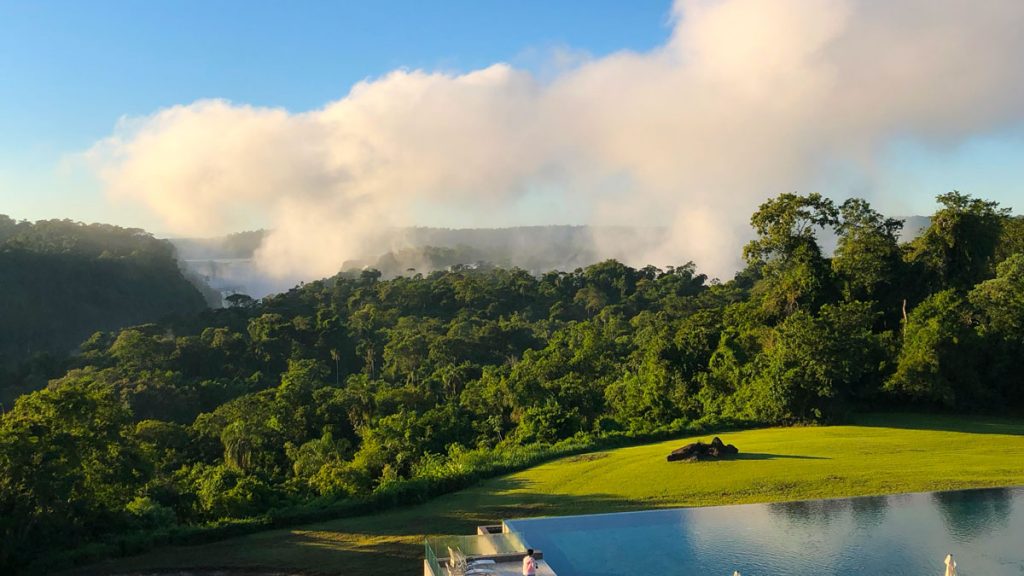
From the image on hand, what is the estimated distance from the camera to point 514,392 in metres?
40.2

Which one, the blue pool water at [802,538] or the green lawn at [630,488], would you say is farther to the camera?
the green lawn at [630,488]

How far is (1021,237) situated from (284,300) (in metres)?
68.1

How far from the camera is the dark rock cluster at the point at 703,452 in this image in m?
24.5

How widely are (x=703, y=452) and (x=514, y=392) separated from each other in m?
16.6

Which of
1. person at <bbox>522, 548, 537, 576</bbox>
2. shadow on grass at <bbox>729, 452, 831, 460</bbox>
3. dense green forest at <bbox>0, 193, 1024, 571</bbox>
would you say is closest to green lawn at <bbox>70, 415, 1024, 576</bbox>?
shadow on grass at <bbox>729, 452, 831, 460</bbox>

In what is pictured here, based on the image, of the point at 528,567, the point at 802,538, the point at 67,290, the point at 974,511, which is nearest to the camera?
the point at 528,567

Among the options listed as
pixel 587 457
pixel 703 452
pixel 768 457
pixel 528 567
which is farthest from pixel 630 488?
pixel 528 567

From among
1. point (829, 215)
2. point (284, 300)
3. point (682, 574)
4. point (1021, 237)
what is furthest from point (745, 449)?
point (284, 300)

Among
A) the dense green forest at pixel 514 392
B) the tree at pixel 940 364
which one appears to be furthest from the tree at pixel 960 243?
the tree at pixel 940 364

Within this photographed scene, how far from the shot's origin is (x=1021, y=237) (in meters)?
47.7

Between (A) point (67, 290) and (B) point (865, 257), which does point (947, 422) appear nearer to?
(B) point (865, 257)

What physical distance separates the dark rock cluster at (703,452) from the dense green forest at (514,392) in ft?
23.3

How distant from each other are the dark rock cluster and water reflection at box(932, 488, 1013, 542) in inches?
263

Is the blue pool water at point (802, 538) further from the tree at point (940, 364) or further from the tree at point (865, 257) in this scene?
the tree at point (865, 257)
